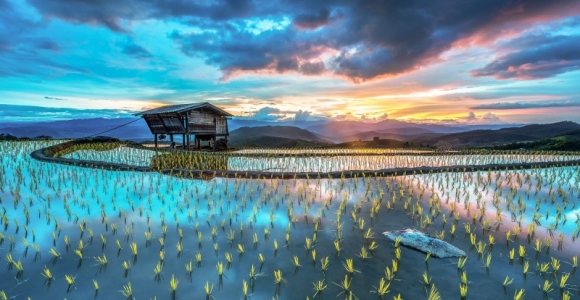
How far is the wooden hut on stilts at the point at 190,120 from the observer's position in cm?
1981

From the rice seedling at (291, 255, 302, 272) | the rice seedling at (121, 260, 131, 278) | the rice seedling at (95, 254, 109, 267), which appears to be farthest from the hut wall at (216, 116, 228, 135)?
the rice seedling at (291, 255, 302, 272)

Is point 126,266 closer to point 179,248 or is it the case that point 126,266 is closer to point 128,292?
point 128,292

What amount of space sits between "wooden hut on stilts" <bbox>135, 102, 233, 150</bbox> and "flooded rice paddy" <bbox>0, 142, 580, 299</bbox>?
36.2ft

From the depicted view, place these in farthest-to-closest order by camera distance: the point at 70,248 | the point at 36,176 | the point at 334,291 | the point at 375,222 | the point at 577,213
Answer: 1. the point at 36,176
2. the point at 577,213
3. the point at 375,222
4. the point at 70,248
5. the point at 334,291

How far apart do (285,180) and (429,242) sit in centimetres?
631

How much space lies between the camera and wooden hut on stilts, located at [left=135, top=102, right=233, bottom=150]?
780 inches

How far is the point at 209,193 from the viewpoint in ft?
27.3

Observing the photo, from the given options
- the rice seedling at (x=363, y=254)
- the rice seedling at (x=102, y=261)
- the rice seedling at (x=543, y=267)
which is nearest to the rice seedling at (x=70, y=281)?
the rice seedling at (x=102, y=261)

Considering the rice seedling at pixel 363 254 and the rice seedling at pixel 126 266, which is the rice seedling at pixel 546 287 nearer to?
the rice seedling at pixel 363 254

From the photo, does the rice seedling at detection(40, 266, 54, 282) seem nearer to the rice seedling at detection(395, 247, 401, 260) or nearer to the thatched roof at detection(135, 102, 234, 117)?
the rice seedling at detection(395, 247, 401, 260)

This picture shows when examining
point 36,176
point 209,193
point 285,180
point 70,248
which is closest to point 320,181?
point 285,180

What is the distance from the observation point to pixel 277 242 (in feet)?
16.6

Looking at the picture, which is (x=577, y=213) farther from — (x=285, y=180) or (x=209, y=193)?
(x=209, y=193)

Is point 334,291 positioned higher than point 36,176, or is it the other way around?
point 36,176
